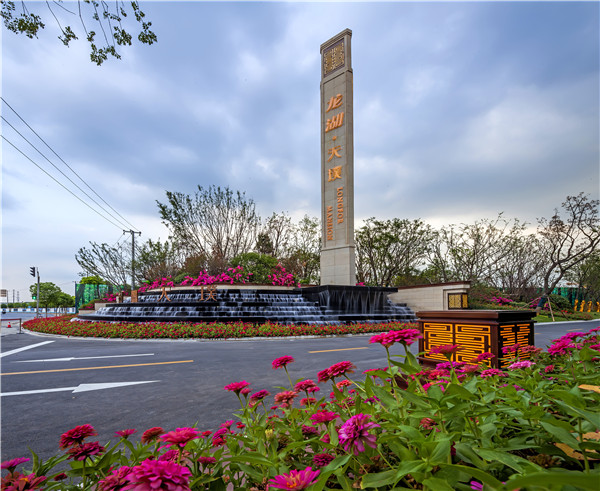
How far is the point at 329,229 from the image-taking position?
17906mm

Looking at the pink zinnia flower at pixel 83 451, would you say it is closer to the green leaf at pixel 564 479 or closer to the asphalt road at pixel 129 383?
the green leaf at pixel 564 479

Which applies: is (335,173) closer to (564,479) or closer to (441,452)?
(441,452)

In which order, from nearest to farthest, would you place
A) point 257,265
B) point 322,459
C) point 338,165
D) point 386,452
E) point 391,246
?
point 322,459 → point 386,452 → point 338,165 → point 257,265 → point 391,246

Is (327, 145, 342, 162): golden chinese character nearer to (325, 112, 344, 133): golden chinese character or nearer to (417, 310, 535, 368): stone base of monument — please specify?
(325, 112, 344, 133): golden chinese character

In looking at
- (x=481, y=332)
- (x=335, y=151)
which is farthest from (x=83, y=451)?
(x=335, y=151)

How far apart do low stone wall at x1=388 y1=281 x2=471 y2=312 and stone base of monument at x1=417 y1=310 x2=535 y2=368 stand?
15.0 m

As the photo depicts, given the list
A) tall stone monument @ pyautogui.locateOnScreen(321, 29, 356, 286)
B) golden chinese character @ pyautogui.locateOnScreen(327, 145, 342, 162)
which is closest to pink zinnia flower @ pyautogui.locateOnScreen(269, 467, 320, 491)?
tall stone monument @ pyautogui.locateOnScreen(321, 29, 356, 286)

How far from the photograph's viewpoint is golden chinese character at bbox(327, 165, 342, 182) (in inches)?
693

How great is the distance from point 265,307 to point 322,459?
526 inches

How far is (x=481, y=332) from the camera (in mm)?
3879

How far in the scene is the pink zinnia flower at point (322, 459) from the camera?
1225 millimetres

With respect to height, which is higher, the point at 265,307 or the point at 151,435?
the point at 151,435

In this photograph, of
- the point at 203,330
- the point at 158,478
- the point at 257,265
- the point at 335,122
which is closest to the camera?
the point at 158,478

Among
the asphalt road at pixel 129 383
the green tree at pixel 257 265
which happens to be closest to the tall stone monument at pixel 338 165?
the green tree at pixel 257 265
